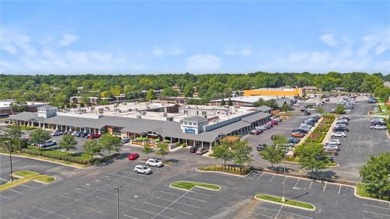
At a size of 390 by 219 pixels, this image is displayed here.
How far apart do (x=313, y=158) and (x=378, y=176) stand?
30.1ft

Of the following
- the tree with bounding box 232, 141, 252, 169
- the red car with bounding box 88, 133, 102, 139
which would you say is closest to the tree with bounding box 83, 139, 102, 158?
the red car with bounding box 88, 133, 102, 139

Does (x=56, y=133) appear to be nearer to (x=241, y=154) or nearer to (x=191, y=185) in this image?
(x=191, y=185)

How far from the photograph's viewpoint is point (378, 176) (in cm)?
4066

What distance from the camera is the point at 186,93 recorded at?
6585 inches

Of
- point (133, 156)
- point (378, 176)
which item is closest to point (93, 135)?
point (133, 156)

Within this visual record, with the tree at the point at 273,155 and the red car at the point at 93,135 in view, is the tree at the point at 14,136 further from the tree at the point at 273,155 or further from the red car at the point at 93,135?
the tree at the point at 273,155

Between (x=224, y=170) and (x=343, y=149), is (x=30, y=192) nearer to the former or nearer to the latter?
(x=224, y=170)

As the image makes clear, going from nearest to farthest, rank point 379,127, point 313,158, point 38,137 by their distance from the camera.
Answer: point 313,158
point 38,137
point 379,127

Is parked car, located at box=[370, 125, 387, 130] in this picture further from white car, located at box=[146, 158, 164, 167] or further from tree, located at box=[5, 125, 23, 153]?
tree, located at box=[5, 125, 23, 153]

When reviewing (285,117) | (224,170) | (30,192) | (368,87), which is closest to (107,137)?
(30,192)

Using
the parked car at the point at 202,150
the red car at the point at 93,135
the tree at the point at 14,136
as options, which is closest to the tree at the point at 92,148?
the parked car at the point at 202,150

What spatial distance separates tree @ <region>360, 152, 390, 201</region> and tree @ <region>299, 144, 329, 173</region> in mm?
6574

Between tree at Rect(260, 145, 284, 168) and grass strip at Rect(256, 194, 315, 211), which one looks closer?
grass strip at Rect(256, 194, 315, 211)

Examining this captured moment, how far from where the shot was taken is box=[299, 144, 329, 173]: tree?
47.8 metres
